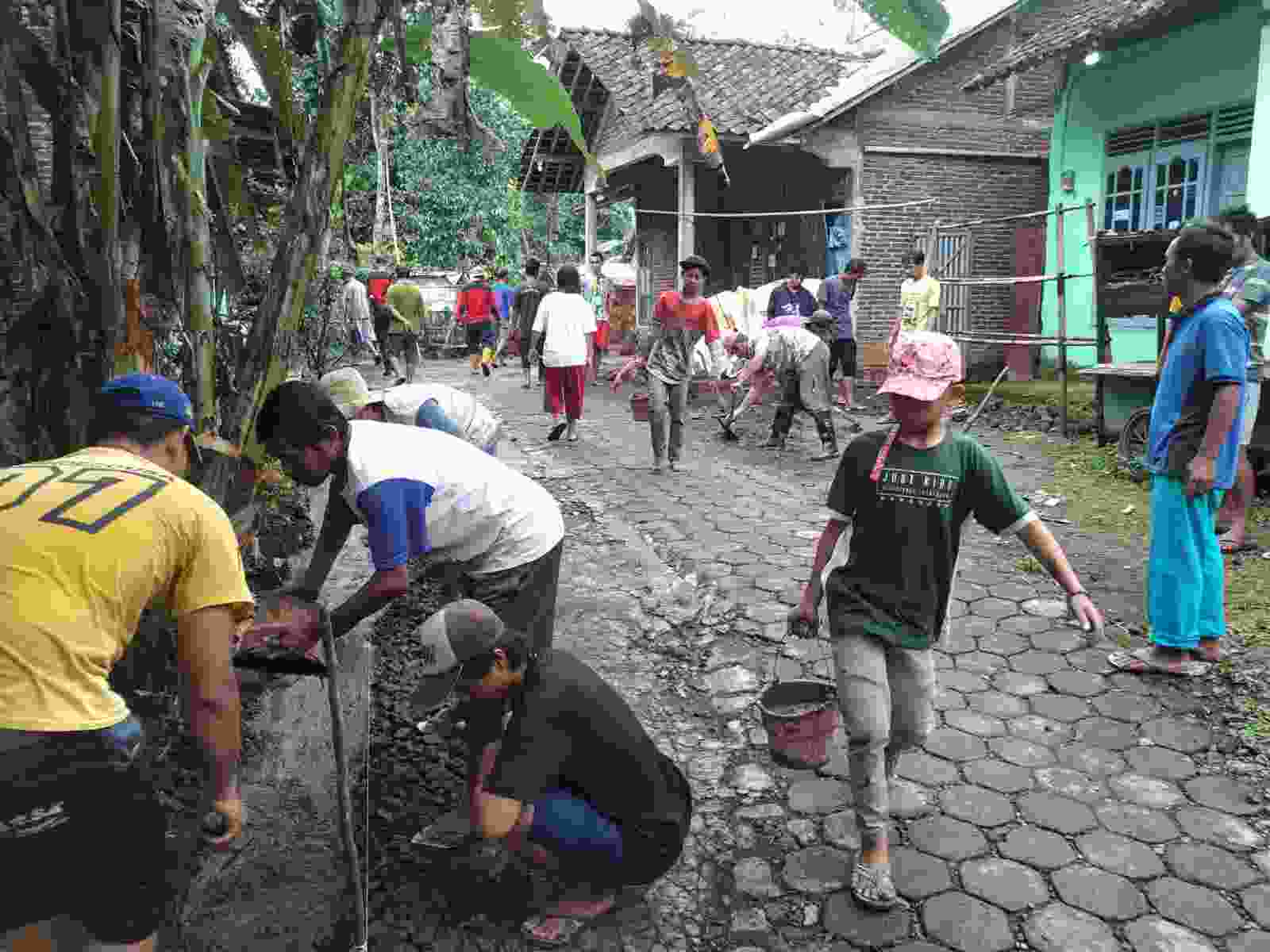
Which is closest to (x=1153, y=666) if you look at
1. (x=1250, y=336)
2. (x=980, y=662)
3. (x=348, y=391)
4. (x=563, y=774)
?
(x=980, y=662)

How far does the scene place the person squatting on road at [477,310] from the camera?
17406 millimetres

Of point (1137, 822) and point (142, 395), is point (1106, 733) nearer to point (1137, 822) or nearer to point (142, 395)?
point (1137, 822)

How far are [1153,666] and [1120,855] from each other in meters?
1.38

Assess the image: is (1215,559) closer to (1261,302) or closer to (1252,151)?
(1261,302)

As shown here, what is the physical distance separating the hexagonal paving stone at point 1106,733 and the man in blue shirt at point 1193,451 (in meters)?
0.49

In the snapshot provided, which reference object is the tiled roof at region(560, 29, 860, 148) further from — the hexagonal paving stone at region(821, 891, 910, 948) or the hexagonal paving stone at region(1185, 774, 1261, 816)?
the hexagonal paving stone at region(821, 891, 910, 948)

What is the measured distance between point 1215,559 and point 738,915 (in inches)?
101

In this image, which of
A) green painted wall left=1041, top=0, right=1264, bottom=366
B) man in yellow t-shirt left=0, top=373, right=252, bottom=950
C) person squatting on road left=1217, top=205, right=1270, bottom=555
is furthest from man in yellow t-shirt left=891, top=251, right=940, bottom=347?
man in yellow t-shirt left=0, top=373, right=252, bottom=950

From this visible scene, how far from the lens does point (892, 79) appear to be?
12812 mm

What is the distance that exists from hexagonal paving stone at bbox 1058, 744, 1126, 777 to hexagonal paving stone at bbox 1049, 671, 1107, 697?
1.51 feet

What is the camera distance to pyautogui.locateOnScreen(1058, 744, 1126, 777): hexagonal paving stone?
137 inches

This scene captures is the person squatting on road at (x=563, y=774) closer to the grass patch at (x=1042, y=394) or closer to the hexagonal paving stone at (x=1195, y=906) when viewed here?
the hexagonal paving stone at (x=1195, y=906)

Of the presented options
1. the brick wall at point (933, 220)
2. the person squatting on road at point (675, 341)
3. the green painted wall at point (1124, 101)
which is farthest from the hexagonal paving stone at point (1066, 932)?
the brick wall at point (933, 220)

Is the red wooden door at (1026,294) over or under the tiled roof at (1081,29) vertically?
under
